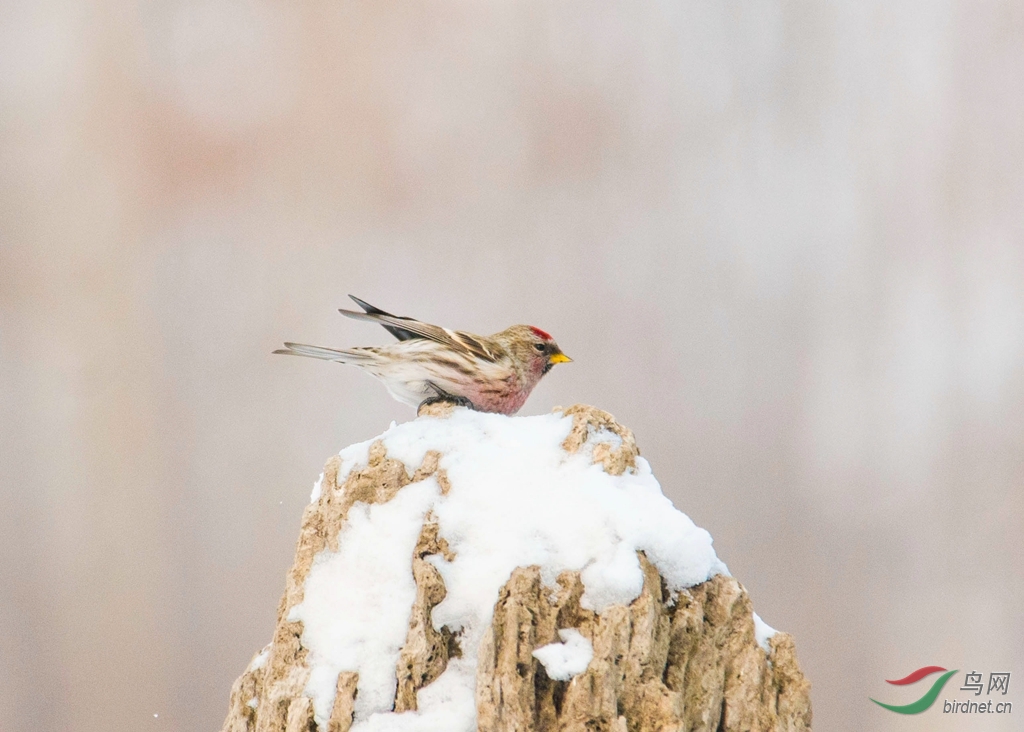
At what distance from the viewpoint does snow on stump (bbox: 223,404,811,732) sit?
125 centimetres

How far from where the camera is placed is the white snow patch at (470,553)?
1.31m

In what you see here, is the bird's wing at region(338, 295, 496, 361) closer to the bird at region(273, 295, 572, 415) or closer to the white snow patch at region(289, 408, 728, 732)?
the bird at region(273, 295, 572, 415)

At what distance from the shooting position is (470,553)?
4.62 ft

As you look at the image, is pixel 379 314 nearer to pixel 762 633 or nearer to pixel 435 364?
pixel 435 364

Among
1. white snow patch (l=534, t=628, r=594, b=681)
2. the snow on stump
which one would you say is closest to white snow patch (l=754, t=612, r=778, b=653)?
the snow on stump

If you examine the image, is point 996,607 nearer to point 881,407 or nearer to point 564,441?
point 881,407

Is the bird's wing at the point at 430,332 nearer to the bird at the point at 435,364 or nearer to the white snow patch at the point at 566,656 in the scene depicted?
the bird at the point at 435,364

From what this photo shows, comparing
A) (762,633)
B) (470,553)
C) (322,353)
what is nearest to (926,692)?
(762,633)

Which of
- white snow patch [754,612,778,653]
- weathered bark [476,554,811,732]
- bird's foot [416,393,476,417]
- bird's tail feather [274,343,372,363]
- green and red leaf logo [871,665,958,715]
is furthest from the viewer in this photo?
green and red leaf logo [871,665,958,715]

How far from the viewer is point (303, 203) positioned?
10.5 ft

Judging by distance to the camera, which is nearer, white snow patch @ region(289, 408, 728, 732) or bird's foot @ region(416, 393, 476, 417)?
white snow patch @ region(289, 408, 728, 732)

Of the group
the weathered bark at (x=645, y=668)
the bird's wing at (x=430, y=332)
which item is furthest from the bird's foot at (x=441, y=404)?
the weathered bark at (x=645, y=668)

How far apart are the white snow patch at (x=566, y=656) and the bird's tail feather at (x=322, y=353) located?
874 millimetres

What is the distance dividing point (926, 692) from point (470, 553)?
2.27m
